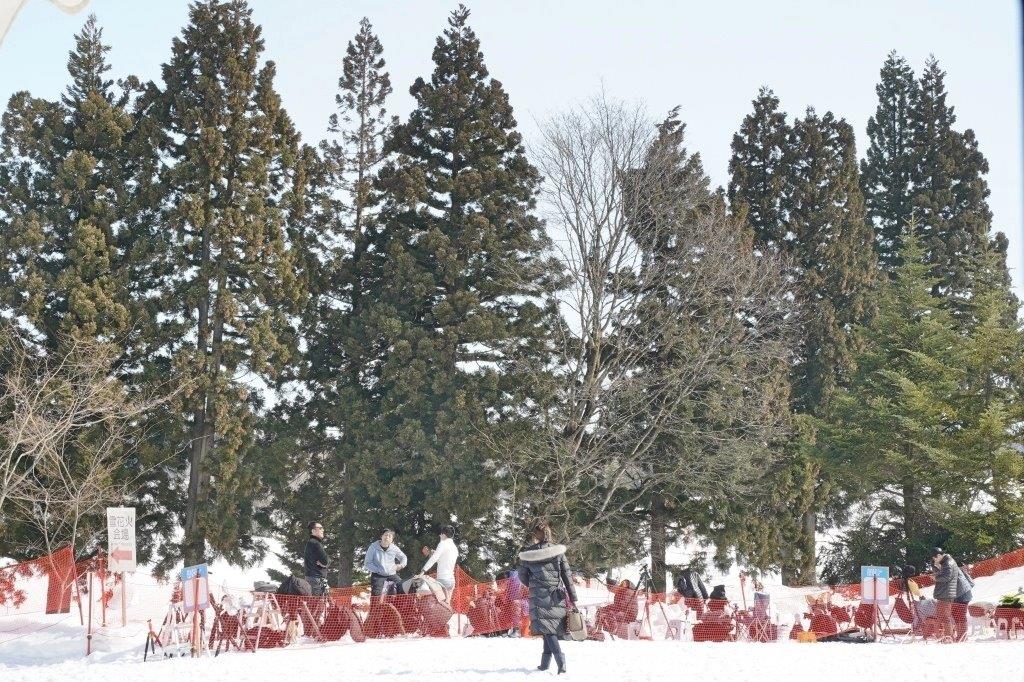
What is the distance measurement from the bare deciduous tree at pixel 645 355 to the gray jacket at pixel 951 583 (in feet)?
36.3

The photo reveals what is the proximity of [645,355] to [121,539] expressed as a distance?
1668 centimetres

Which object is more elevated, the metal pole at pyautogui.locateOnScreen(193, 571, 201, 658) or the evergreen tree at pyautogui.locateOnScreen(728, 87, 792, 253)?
the evergreen tree at pyautogui.locateOnScreen(728, 87, 792, 253)

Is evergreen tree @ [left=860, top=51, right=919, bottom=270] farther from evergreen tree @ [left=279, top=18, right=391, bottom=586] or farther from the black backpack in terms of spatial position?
the black backpack

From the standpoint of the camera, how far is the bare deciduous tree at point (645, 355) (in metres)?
29.4

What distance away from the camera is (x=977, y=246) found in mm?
43875

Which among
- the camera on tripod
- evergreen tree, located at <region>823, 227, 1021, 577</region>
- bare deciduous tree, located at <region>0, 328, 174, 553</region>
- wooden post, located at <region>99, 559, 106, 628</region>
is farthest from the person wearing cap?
bare deciduous tree, located at <region>0, 328, 174, 553</region>

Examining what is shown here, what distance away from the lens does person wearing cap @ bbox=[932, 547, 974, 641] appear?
58.4ft

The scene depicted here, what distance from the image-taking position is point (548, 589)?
42.1ft

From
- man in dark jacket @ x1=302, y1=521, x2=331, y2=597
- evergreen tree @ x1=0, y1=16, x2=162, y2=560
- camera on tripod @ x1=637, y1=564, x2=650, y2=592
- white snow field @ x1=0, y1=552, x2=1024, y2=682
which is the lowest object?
white snow field @ x1=0, y1=552, x2=1024, y2=682

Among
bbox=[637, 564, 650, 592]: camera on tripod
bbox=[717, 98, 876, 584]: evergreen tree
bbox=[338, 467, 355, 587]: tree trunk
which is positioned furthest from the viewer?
bbox=[717, 98, 876, 584]: evergreen tree

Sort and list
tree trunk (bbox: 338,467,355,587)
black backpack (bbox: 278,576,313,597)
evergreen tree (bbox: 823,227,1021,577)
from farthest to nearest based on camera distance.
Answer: evergreen tree (bbox: 823,227,1021,577) < tree trunk (bbox: 338,467,355,587) < black backpack (bbox: 278,576,313,597)

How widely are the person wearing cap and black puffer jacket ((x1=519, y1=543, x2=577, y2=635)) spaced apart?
7045 mm

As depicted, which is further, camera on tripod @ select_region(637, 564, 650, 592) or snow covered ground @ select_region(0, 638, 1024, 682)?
camera on tripod @ select_region(637, 564, 650, 592)

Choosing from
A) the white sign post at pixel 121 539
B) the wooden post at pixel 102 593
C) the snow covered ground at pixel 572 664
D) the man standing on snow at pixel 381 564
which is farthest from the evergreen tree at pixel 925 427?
the white sign post at pixel 121 539
